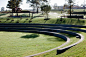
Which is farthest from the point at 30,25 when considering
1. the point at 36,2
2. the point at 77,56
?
the point at 36,2

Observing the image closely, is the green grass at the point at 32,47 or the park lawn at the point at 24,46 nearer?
the green grass at the point at 32,47

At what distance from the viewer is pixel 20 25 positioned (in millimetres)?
34156

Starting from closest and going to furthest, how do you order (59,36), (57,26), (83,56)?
(83,56)
(59,36)
(57,26)

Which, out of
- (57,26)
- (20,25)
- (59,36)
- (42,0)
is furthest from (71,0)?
(42,0)

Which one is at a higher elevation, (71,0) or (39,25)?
(71,0)

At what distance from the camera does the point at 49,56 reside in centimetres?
1179

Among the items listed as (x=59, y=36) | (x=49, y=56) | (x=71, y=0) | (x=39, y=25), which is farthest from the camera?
(x=71, y=0)

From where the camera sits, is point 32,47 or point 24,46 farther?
point 24,46

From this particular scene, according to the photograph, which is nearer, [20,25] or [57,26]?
[57,26]

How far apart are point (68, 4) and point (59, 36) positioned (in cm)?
2209

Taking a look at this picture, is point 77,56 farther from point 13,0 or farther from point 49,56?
point 13,0

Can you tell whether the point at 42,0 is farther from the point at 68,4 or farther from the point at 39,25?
the point at 39,25

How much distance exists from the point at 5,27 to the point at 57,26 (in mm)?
12423

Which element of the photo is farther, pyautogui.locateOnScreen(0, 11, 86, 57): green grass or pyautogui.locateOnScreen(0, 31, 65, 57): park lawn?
pyautogui.locateOnScreen(0, 31, 65, 57): park lawn
